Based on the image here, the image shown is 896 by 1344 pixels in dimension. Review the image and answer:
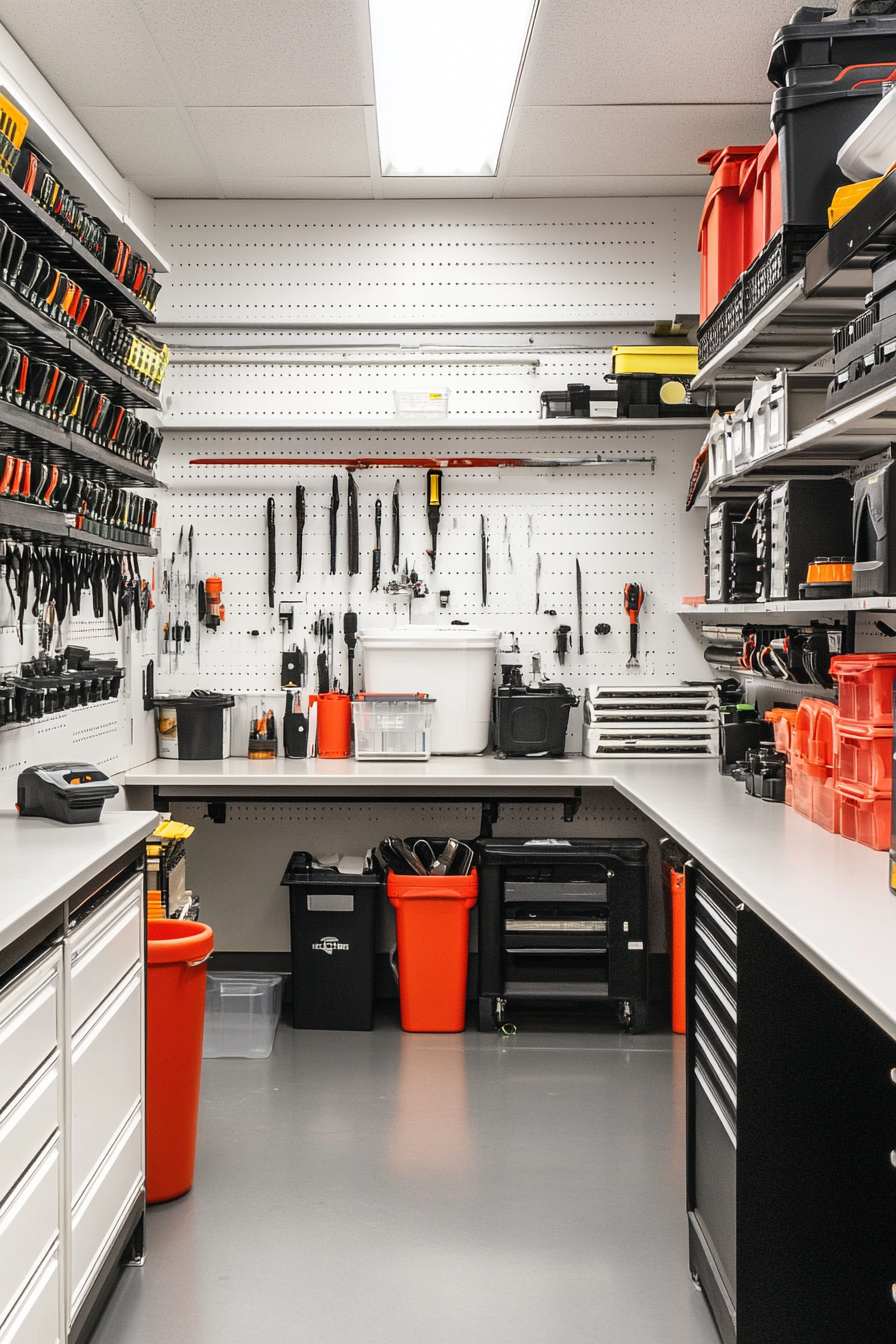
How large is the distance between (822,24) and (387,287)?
2302mm

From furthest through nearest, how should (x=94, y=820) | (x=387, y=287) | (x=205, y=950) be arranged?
(x=387, y=287) < (x=205, y=950) < (x=94, y=820)

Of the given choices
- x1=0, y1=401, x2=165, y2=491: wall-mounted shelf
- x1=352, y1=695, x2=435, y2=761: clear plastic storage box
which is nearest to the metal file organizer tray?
x1=352, y1=695, x2=435, y2=761: clear plastic storage box

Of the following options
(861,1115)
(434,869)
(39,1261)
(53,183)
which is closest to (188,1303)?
(39,1261)

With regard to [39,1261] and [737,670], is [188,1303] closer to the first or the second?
[39,1261]

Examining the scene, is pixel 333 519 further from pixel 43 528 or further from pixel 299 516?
pixel 43 528

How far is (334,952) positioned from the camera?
4094 mm

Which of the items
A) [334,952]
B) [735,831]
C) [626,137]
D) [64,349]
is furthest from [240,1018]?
[626,137]

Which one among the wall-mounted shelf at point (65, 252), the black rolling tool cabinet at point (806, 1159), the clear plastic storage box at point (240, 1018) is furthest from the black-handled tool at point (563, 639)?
the black rolling tool cabinet at point (806, 1159)

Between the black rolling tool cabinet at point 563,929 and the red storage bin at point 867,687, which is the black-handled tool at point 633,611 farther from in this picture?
the red storage bin at point 867,687

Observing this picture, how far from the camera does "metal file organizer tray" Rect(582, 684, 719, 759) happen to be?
4.25 meters

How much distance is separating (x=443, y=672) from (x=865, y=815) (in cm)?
215

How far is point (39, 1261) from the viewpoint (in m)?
1.82

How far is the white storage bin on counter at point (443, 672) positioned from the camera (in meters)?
4.32

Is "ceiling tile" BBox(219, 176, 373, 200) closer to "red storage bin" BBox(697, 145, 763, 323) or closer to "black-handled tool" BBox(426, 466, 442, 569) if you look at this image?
"black-handled tool" BBox(426, 466, 442, 569)
